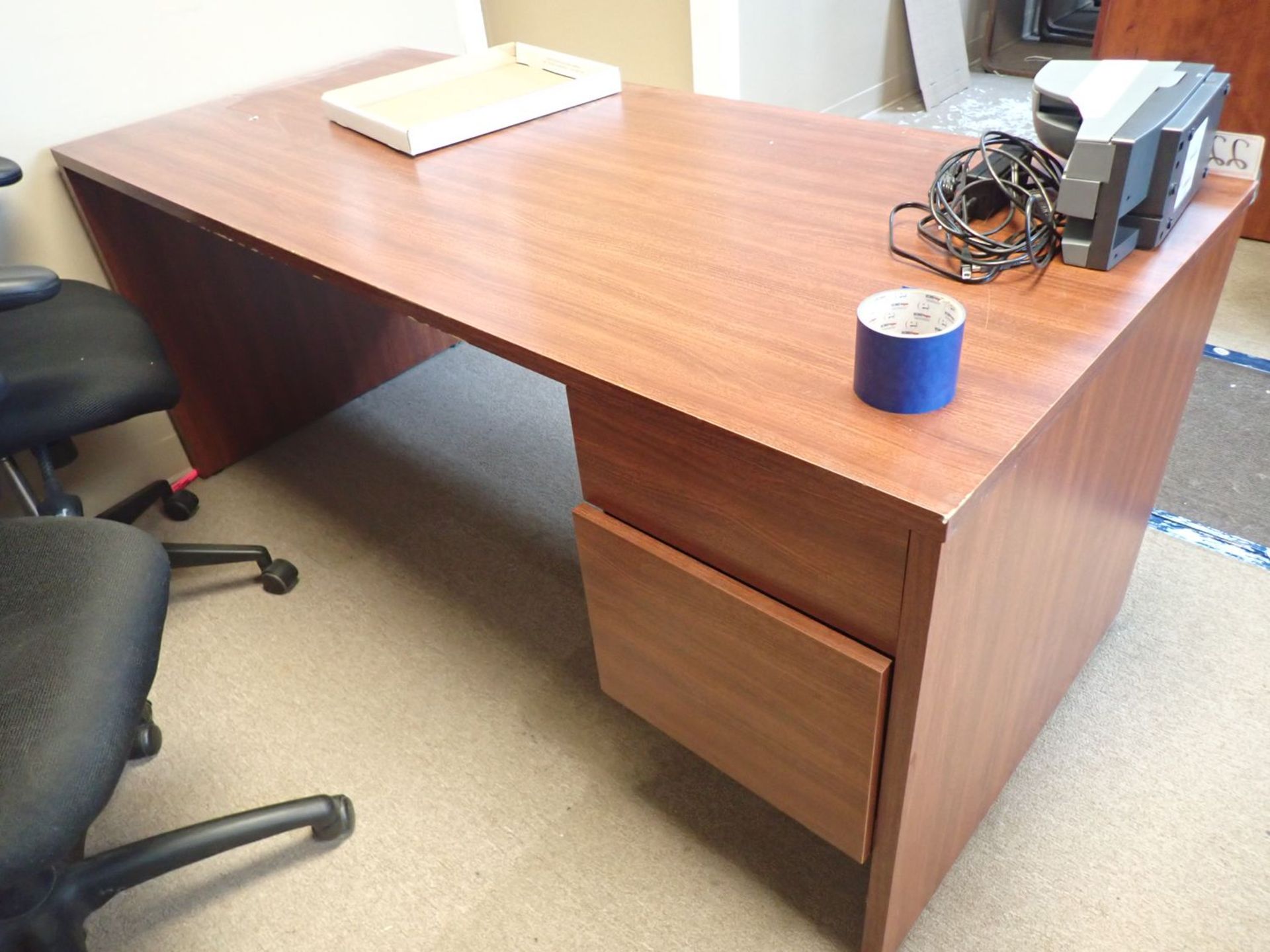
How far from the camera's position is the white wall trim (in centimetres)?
271

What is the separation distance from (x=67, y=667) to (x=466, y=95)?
116 cm

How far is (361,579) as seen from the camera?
5.70 ft

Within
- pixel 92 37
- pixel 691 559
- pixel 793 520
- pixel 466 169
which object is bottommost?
pixel 691 559

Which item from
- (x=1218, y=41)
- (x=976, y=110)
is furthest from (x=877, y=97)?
(x=1218, y=41)

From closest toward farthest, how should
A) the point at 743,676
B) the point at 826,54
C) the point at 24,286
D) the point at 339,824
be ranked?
the point at 743,676 < the point at 24,286 < the point at 339,824 < the point at 826,54

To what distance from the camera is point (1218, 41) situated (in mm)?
2410

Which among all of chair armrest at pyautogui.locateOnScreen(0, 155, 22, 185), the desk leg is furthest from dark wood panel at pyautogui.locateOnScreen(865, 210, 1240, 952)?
chair armrest at pyautogui.locateOnScreen(0, 155, 22, 185)

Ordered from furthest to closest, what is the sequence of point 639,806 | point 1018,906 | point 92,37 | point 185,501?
1. point 185,501
2. point 92,37
3. point 639,806
4. point 1018,906

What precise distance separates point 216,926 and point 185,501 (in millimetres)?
976

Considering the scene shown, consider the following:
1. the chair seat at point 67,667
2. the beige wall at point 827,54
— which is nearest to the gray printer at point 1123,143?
the chair seat at point 67,667

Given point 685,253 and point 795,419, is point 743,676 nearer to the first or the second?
point 795,419

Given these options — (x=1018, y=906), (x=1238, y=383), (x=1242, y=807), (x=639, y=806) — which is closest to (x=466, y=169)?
(x=639, y=806)

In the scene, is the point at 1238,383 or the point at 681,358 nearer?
the point at 681,358

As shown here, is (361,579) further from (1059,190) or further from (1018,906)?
(1059,190)
